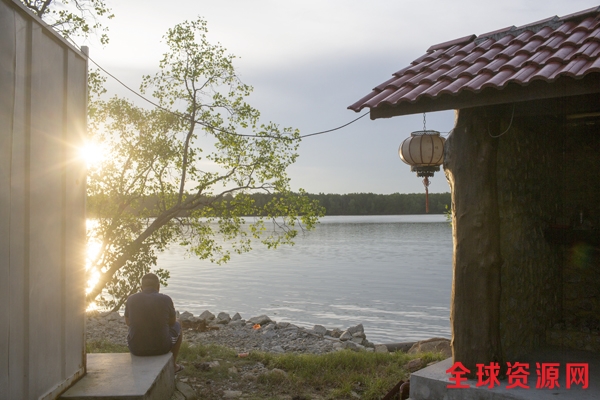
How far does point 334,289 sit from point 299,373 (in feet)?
61.4

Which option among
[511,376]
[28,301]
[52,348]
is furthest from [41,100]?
[511,376]

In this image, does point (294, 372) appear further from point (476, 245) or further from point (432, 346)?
point (432, 346)

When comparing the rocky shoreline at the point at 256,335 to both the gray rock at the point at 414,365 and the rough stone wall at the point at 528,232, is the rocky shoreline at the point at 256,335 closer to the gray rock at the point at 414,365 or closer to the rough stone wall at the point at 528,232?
the gray rock at the point at 414,365

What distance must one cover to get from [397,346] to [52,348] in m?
9.96

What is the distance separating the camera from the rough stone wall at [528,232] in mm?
5535

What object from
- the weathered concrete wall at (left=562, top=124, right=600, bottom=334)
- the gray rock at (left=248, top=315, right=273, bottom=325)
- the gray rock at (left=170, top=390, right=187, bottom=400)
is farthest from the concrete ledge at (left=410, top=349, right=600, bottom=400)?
the gray rock at (left=248, top=315, right=273, bottom=325)

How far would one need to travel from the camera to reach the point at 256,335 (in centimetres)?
1362

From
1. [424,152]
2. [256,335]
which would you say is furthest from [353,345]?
[424,152]

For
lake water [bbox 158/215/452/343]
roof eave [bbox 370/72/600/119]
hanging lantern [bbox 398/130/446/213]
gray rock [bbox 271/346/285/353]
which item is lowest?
lake water [bbox 158/215/452/343]

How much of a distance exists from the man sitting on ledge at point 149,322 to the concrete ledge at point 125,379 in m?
0.10

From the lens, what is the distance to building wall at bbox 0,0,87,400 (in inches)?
131

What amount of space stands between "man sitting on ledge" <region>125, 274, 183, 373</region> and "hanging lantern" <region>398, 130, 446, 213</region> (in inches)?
139

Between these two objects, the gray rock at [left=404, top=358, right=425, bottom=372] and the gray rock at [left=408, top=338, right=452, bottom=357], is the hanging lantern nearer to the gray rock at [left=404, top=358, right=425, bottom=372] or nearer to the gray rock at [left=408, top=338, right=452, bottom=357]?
the gray rock at [left=404, top=358, right=425, bottom=372]

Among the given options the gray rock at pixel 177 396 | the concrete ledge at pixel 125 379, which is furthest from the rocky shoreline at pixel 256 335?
the concrete ledge at pixel 125 379
